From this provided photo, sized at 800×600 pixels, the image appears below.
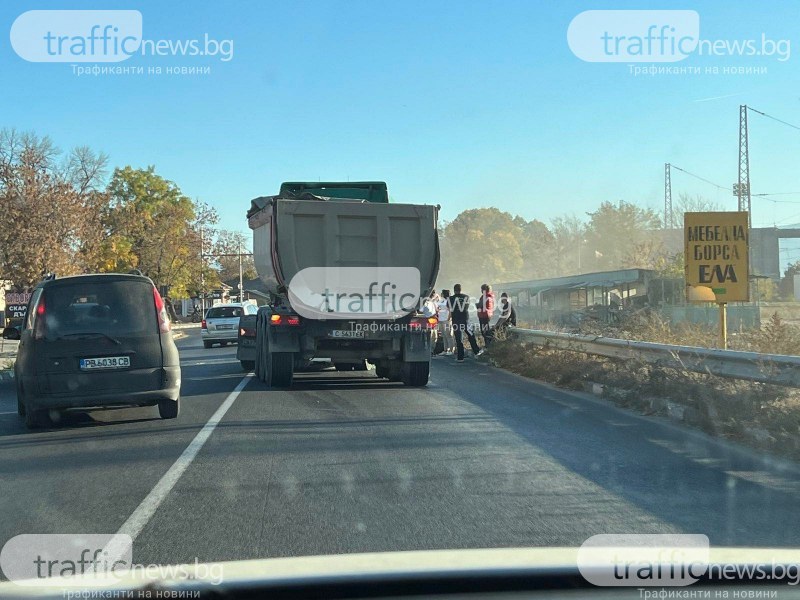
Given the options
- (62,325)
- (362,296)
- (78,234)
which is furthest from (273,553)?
(78,234)

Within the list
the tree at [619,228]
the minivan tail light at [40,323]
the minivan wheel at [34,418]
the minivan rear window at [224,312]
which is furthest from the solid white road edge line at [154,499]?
the tree at [619,228]

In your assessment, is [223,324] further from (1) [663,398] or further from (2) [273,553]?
(2) [273,553]

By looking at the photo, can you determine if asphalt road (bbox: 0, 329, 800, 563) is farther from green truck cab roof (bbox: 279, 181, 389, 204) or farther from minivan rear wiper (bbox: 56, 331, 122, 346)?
green truck cab roof (bbox: 279, 181, 389, 204)

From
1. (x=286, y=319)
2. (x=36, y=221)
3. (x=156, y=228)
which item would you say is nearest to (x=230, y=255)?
(x=156, y=228)

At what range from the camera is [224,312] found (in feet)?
103

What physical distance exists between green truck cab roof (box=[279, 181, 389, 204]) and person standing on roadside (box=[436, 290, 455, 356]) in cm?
508

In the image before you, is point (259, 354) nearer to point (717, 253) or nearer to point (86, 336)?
point (86, 336)

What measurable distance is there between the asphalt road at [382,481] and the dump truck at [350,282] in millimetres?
2683

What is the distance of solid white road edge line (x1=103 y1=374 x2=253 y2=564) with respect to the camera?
5.12m

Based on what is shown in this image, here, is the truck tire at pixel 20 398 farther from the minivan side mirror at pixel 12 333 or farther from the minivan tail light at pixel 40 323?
the minivan tail light at pixel 40 323

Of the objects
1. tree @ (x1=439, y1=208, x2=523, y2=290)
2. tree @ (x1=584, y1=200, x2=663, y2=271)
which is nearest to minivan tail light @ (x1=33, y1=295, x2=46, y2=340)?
tree @ (x1=584, y1=200, x2=663, y2=271)

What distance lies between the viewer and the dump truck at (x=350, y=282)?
555 inches

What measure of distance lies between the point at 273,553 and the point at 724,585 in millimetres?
2820

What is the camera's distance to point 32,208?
35062 millimetres
